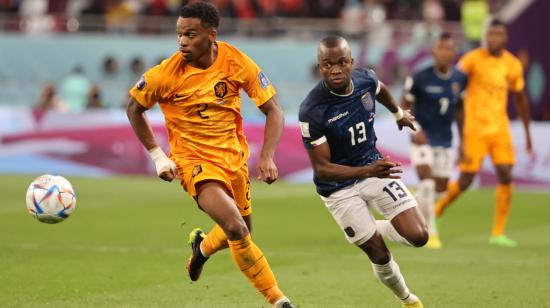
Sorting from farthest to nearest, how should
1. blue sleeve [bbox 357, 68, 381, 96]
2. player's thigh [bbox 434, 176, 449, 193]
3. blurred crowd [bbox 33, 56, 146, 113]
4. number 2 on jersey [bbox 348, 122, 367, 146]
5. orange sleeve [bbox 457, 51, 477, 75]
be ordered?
1. blurred crowd [bbox 33, 56, 146, 113]
2. orange sleeve [bbox 457, 51, 477, 75]
3. player's thigh [bbox 434, 176, 449, 193]
4. blue sleeve [bbox 357, 68, 381, 96]
5. number 2 on jersey [bbox 348, 122, 367, 146]

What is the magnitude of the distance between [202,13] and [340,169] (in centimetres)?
164

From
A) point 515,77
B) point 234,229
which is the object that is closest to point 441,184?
point 515,77

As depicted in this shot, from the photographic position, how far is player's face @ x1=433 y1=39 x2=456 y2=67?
1432 centimetres

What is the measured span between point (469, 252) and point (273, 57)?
607 inches

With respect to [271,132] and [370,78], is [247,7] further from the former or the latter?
[271,132]

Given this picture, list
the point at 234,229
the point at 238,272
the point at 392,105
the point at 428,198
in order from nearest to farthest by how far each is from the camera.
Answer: the point at 234,229 < the point at 392,105 < the point at 238,272 < the point at 428,198

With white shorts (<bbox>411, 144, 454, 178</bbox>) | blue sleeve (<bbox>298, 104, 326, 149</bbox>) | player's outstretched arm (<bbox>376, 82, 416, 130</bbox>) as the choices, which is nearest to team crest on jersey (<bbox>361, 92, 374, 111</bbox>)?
player's outstretched arm (<bbox>376, 82, 416, 130</bbox>)

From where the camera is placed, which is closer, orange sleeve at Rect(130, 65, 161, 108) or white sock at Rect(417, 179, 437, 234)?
orange sleeve at Rect(130, 65, 161, 108)

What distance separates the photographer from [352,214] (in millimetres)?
9352

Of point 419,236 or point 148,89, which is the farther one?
point 419,236

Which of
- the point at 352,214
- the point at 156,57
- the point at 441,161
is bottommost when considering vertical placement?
the point at 156,57

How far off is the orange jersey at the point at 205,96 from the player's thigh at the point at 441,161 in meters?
5.92

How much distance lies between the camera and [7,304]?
369 inches

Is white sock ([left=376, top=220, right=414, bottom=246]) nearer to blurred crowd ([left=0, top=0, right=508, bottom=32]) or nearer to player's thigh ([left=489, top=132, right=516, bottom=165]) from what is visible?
player's thigh ([left=489, top=132, right=516, bottom=165])
